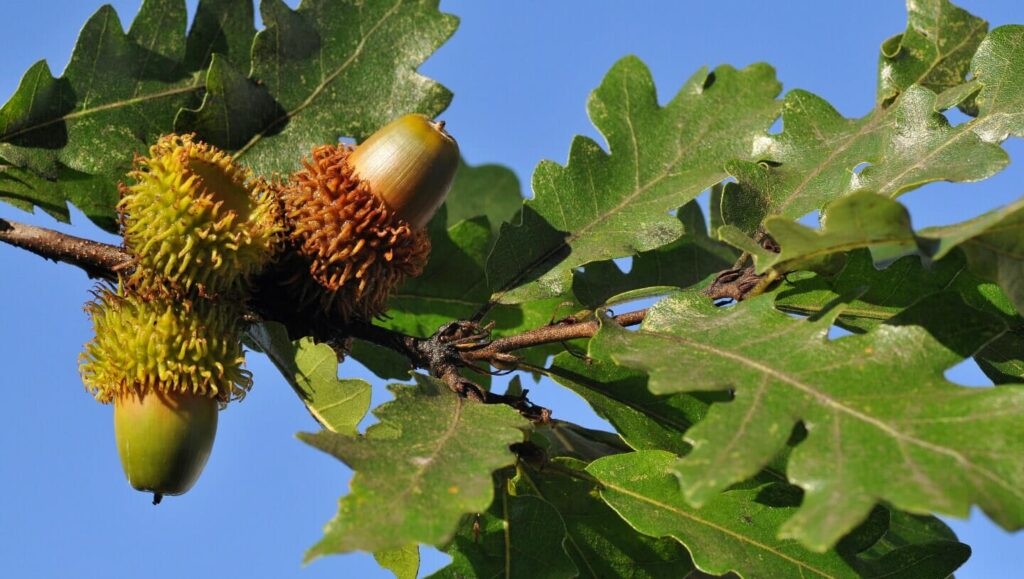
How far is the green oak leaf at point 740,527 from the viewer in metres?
1.77

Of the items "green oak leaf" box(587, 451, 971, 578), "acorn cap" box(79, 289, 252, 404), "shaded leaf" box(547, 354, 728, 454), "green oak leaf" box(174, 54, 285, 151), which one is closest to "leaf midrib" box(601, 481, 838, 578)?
"green oak leaf" box(587, 451, 971, 578)

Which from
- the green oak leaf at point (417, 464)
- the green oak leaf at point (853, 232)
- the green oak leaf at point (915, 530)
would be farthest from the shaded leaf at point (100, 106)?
the green oak leaf at point (915, 530)

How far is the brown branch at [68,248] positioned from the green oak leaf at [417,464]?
654 mm

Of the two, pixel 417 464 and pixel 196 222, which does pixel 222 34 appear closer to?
pixel 196 222

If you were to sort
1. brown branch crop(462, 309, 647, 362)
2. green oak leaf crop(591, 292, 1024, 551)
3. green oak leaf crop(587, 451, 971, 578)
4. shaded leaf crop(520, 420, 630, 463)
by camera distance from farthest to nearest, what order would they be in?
shaded leaf crop(520, 420, 630, 463) < brown branch crop(462, 309, 647, 362) < green oak leaf crop(587, 451, 971, 578) < green oak leaf crop(591, 292, 1024, 551)

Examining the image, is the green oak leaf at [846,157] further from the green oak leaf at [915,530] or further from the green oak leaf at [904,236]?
the green oak leaf at [915,530]

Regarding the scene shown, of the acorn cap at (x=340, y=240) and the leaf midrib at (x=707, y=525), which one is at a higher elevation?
the acorn cap at (x=340, y=240)

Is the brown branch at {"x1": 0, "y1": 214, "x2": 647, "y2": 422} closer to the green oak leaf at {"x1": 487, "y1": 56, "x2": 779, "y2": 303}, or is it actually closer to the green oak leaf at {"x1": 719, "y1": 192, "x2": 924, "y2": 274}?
the green oak leaf at {"x1": 487, "y1": 56, "x2": 779, "y2": 303}

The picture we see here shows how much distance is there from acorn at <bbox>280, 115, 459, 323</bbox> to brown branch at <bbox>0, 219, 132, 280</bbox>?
0.34m

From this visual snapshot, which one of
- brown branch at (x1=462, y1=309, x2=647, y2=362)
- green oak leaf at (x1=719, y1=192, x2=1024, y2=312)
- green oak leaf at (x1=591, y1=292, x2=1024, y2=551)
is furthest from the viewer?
brown branch at (x1=462, y1=309, x2=647, y2=362)

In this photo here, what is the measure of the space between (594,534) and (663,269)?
798mm

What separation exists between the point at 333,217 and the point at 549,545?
0.70 metres

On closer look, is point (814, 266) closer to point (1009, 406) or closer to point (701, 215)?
point (1009, 406)

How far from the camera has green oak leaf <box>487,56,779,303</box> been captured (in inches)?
84.1
